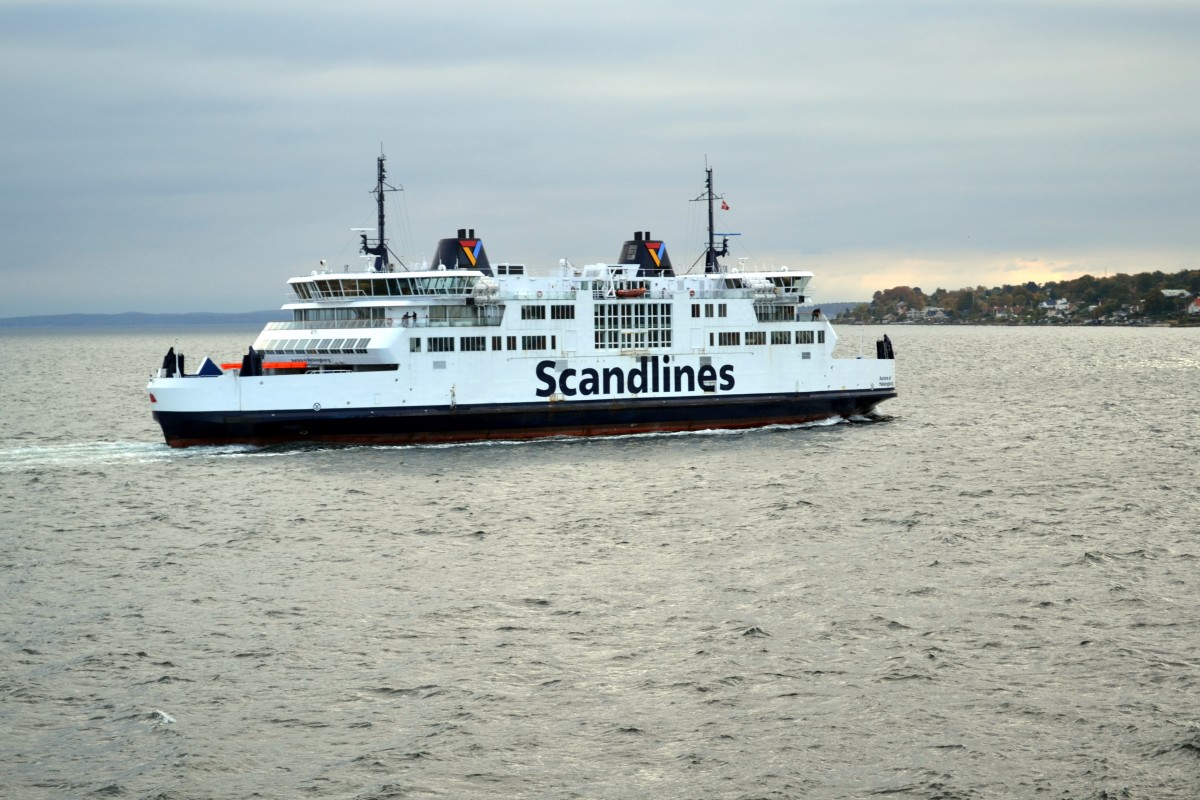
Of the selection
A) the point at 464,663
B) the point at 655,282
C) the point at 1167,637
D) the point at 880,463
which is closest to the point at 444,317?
the point at 655,282

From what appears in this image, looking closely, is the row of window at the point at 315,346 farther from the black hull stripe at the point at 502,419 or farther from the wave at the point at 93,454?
the wave at the point at 93,454

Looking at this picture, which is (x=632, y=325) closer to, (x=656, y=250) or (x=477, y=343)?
(x=656, y=250)

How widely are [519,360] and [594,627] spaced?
76.3 ft

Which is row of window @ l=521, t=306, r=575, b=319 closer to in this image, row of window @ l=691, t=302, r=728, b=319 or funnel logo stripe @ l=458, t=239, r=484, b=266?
funnel logo stripe @ l=458, t=239, r=484, b=266

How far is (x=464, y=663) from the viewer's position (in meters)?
20.0

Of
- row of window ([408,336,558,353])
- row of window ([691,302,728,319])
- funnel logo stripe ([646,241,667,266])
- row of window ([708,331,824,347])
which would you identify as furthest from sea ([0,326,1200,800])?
funnel logo stripe ([646,241,667,266])

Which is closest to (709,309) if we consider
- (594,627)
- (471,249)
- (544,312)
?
(544,312)

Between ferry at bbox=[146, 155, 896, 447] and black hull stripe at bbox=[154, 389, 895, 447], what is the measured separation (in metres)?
0.06

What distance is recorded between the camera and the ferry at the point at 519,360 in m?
41.0

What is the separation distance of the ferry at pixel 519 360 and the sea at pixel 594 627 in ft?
5.74

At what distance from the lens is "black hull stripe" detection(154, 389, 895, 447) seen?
134 feet

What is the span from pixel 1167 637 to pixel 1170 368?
89196mm

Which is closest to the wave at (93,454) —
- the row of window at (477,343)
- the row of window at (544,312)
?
the row of window at (477,343)

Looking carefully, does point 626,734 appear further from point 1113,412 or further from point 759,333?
point 1113,412
